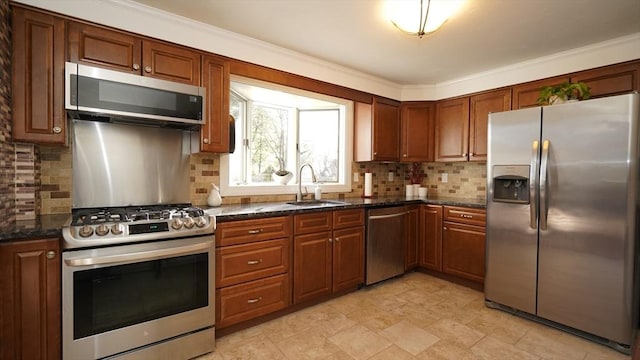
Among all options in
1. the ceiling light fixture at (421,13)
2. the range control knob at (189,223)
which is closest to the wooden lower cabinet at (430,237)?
the ceiling light fixture at (421,13)

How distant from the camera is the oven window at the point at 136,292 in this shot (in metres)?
1.62

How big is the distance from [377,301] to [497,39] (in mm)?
2595

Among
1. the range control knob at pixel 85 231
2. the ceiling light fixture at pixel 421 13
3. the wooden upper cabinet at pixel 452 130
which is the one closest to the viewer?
the range control knob at pixel 85 231

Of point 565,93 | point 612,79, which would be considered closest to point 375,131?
point 565,93

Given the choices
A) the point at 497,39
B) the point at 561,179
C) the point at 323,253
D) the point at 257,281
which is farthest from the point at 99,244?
the point at 497,39

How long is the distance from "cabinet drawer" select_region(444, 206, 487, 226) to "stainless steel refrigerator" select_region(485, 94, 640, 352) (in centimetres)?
35

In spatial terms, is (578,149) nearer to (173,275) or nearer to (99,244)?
(173,275)

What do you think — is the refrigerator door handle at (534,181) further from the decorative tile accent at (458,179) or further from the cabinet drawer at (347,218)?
the cabinet drawer at (347,218)

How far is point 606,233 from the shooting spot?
2059 mm

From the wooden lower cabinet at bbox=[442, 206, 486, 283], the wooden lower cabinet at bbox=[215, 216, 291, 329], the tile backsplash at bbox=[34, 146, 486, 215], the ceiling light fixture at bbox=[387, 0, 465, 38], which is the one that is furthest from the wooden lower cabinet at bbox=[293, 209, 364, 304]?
the ceiling light fixture at bbox=[387, 0, 465, 38]

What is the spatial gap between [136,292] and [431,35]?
2.90m

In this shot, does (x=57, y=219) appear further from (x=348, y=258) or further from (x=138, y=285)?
(x=348, y=258)

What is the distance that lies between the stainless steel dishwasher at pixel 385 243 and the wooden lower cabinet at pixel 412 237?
4.0 inches

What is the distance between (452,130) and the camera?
3686 mm
